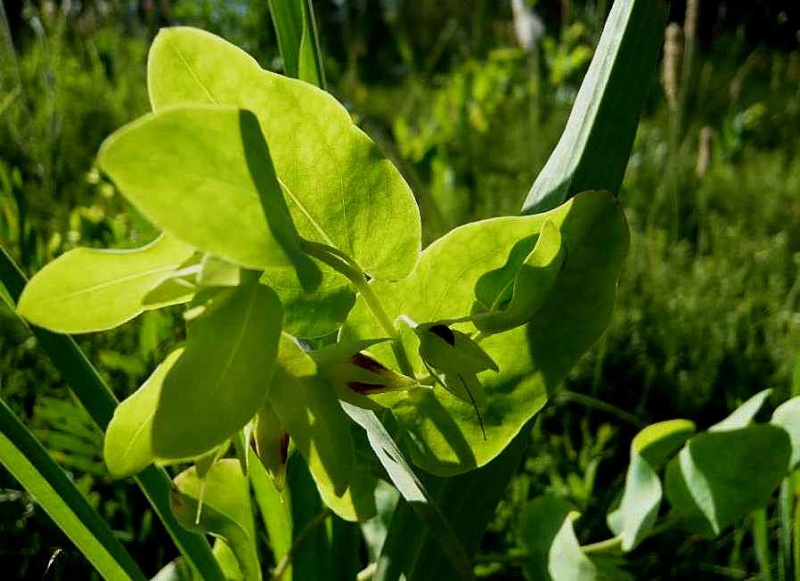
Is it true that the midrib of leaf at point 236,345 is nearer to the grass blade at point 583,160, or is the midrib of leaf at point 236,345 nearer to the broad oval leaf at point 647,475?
the grass blade at point 583,160

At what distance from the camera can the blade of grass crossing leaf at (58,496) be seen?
37cm

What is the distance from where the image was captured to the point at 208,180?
0.67 feet

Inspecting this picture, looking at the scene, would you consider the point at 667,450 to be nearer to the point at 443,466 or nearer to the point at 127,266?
the point at 443,466

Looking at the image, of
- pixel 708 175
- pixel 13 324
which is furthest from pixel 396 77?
pixel 13 324

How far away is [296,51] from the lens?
43 centimetres

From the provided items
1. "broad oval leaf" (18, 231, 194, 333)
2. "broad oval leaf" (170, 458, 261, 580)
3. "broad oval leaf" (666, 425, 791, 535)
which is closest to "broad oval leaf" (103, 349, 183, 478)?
"broad oval leaf" (18, 231, 194, 333)

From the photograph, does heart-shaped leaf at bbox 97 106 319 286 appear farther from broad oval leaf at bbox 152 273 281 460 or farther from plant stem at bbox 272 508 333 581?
plant stem at bbox 272 508 333 581

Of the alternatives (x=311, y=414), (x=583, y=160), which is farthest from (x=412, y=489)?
(x=583, y=160)

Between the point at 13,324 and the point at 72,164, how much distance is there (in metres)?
0.99

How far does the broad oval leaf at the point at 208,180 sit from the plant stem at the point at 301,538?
228 mm

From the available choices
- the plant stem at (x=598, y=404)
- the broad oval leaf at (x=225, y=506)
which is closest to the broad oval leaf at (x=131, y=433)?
the broad oval leaf at (x=225, y=506)

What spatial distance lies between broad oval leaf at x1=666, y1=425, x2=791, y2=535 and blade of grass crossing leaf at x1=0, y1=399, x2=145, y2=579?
0.88ft

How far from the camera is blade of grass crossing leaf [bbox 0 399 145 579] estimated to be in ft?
1.21

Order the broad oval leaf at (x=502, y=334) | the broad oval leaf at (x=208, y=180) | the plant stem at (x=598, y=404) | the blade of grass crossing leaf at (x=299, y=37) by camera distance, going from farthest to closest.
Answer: the plant stem at (x=598, y=404) < the blade of grass crossing leaf at (x=299, y=37) < the broad oval leaf at (x=502, y=334) < the broad oval leaf at (x=208, y=180)
